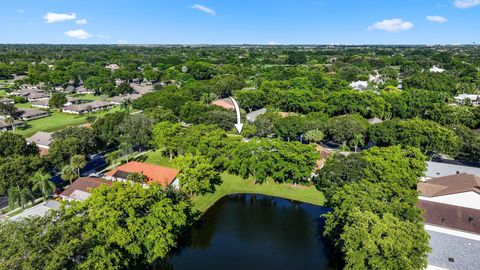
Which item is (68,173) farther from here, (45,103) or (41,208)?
(45,103)

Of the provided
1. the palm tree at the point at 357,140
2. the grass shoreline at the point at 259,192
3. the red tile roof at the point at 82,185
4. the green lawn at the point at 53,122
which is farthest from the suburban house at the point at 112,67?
the palm tree at the point at 357,140

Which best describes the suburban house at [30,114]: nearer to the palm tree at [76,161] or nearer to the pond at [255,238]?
the palm tree at [76,161]

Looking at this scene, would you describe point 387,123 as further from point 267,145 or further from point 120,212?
point 120,212

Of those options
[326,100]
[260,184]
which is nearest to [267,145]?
[260,184]

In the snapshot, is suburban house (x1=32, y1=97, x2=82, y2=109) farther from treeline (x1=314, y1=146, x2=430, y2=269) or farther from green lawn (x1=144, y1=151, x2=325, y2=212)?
treeline (x1=314, y1=146, x2=430, y2=269)

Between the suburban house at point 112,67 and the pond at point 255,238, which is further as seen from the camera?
the suburban house at point 112,67

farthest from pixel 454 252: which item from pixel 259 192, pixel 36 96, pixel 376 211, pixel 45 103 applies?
pixel 36 96
